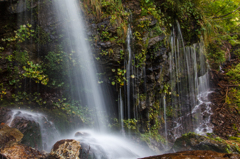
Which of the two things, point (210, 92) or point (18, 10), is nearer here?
point (18, 10)

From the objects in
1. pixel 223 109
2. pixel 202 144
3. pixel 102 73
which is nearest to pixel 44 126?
pixel 102 73

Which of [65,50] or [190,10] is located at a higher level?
[190,10]

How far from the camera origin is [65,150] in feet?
10.2

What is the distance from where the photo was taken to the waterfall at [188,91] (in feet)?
24.7

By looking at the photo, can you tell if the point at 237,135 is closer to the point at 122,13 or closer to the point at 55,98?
the point at 122,13

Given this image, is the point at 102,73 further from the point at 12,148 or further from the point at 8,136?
the point at 12,148

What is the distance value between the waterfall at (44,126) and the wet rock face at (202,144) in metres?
4.26

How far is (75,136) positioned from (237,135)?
7699 millimetres

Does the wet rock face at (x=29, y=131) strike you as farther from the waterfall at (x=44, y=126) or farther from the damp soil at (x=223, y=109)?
the damp soil at (x=223, y=109)

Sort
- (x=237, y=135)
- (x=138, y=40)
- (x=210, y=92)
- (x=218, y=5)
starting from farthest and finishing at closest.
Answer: (x=210, y=92), (x=218, y=5), (x=237, y=135), (x=138, y=40)

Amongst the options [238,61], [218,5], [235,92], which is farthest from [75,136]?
[238,61]

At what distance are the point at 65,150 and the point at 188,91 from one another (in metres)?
7.93

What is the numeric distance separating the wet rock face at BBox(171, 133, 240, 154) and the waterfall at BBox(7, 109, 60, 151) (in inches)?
168

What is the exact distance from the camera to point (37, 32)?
5398 millimetres
